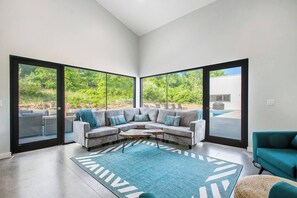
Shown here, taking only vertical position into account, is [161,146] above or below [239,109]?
below

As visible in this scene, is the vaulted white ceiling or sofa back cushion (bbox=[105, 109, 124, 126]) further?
sofa back cushion (bbox=[105, 109, 124, 126])

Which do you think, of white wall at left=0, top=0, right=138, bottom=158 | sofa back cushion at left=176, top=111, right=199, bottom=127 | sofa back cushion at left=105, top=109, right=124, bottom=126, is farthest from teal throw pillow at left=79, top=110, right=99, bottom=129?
sofa back cushion at left=176, top=111, right=199, bottom=127

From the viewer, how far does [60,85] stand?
166 inches

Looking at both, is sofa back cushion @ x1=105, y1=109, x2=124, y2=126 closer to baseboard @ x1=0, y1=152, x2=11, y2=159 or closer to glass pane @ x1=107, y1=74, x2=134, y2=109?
glass pane @ x1=107, y1=74, x2=134, y2=109

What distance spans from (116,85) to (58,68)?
2.08 m

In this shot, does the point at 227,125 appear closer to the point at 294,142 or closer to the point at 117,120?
the point at 294,142

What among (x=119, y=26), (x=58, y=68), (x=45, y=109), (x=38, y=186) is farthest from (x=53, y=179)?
A: (x=119, y=26)

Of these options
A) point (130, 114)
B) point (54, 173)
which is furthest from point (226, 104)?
point (54, 173)

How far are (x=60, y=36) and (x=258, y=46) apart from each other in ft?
16.7

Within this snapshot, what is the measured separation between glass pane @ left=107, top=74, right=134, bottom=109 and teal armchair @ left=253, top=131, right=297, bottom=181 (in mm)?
4462

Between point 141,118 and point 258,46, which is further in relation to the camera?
point 141,118

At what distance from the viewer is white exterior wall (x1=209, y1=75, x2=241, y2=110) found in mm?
3986

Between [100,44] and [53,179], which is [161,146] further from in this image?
[100,44]

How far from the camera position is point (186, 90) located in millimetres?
5090
